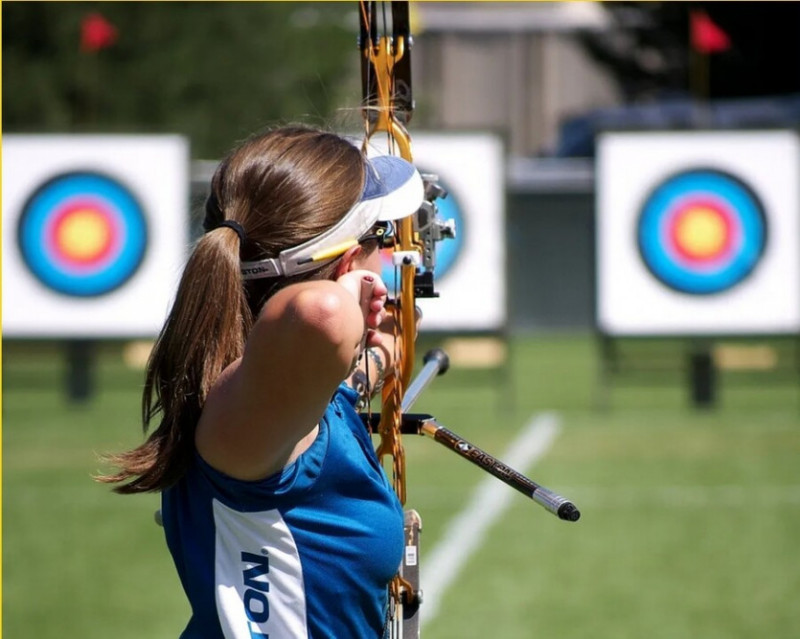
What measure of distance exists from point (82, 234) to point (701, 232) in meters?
4.42

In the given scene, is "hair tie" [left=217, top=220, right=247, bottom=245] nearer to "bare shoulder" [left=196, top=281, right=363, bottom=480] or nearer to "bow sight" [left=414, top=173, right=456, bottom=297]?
"bare shoulder" [left=196, top=281, right=363, bottom=480]

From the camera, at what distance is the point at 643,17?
24.9m

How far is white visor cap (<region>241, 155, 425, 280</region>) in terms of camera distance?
59.0 inches

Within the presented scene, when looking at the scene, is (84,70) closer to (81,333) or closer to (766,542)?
(81,333)

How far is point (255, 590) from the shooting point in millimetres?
1544

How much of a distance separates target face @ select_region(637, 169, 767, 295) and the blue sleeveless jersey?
833 cm

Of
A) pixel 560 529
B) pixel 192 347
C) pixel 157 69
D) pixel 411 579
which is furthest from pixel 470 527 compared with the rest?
pixel 157 69

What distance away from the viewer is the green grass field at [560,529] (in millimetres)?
4566

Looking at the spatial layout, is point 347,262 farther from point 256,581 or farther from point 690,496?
point 690,496

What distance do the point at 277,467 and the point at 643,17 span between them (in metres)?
24.5

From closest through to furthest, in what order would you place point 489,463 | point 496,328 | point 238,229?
1. point 238,229
2. point 489,463
3. point 496,328

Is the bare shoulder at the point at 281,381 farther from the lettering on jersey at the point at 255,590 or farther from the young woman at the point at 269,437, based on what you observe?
the lettering on jersey at the point at 255,590

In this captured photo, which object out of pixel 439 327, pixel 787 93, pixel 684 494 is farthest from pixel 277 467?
pixel 787 93

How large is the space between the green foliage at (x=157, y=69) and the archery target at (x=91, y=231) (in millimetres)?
6742
